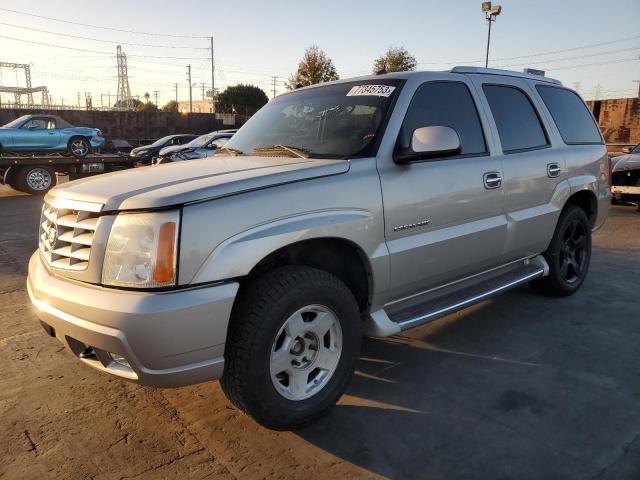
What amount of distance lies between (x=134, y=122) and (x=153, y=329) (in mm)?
36417

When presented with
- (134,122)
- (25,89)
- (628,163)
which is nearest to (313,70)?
(134,122)

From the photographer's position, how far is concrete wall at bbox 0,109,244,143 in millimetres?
32438

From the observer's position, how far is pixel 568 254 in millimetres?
4895

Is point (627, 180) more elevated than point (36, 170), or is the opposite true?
point (627, 180)

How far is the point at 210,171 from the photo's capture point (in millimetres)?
2902

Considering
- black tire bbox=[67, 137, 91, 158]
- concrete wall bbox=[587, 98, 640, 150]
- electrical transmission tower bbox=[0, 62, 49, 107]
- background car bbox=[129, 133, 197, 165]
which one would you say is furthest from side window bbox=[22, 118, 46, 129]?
electrical transmission tower bbox=[0, 62, 49, 107]

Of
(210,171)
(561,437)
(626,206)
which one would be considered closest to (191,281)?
(210,171)

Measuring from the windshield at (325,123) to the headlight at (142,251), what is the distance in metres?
1.20

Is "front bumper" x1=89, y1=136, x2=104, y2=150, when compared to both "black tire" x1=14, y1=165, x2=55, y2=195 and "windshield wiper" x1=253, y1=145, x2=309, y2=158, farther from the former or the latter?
"windshield wiper" x1=253, y1=145, x2=309, y2=158

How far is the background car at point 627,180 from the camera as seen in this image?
32.1 ft

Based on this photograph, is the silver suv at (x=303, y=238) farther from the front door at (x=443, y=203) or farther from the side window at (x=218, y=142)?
the side window at (x=218, y=142)

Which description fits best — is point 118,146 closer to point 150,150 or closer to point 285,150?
point 150,150

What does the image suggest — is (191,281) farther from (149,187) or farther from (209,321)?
(149,187)

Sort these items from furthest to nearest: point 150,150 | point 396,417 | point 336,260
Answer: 1. point 150,150
2. point 336,260
3. point 396,417
